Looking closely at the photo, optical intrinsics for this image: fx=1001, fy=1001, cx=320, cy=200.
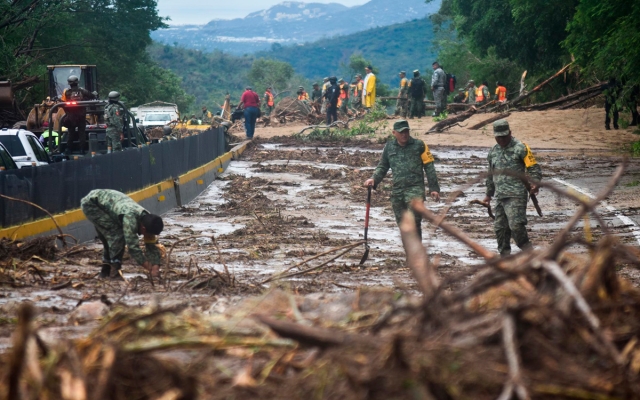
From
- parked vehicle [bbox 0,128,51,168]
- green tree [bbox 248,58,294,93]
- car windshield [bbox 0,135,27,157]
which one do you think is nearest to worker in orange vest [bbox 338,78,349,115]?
parked vehicle [bbox 0,128,51,168]

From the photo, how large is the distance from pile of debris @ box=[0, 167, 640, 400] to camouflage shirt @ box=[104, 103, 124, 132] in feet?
57.3

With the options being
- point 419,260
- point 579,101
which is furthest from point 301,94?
point 419,260

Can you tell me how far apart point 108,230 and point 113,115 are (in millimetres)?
10851

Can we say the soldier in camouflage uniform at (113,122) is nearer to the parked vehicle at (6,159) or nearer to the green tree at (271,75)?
the parked vehicle at (6,159)

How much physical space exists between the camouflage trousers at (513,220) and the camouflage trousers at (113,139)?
11.6 meters

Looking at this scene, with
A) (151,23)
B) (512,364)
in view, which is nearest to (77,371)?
(512,364)

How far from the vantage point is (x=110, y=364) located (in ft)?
10.8

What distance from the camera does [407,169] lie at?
478 inches

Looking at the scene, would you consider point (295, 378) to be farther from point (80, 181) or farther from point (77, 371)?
point (80, 181)

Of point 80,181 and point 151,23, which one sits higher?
point 151,23

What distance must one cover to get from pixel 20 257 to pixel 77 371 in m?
8.11

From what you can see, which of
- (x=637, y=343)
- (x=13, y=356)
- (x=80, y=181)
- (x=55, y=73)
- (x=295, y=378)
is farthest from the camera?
(x=55, y=73)

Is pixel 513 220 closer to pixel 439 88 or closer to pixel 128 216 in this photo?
pixel 128 216

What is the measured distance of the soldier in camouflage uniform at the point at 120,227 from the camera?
9953 mm
